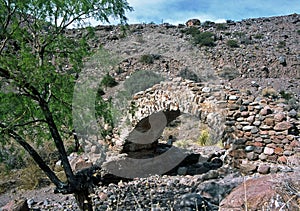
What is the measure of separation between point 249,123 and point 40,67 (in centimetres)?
548

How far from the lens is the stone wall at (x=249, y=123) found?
834 centimetres

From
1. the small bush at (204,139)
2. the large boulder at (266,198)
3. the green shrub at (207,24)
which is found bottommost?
the small bush at (204,139)

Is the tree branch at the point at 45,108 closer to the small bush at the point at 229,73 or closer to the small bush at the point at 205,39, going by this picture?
the small bush at the point at 229,73

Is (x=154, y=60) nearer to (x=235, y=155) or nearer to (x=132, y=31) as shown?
(x=132, y=31)

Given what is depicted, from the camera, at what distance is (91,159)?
1185cm

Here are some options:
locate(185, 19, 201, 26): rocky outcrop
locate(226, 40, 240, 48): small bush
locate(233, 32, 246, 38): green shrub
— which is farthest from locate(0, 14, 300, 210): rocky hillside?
locate(185, 19, 201, 26): rocky outcrop

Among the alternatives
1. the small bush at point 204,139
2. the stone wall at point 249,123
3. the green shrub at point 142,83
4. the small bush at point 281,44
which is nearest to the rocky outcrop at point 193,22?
the small bush at point 281,44

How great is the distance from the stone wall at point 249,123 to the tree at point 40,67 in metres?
2.94

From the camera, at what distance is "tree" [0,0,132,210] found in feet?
17.3

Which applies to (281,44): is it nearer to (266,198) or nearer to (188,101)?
(188,101)

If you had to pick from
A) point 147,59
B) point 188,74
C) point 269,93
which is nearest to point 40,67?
point 188,74

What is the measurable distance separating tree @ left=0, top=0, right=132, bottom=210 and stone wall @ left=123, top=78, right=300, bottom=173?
294 centimetres

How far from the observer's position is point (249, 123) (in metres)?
8.84

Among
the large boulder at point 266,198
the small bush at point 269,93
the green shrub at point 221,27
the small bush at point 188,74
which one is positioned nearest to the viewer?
the large boulder at point 266,198
